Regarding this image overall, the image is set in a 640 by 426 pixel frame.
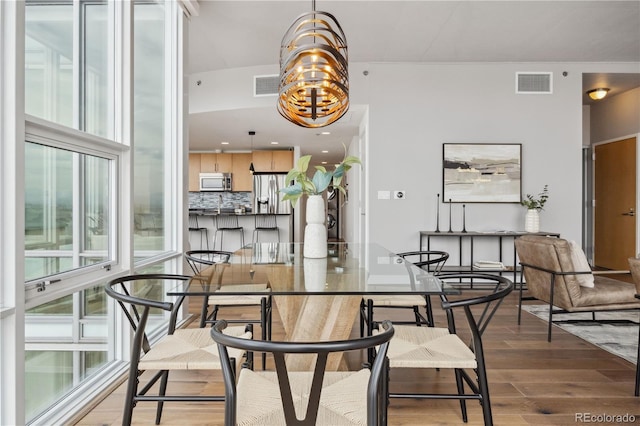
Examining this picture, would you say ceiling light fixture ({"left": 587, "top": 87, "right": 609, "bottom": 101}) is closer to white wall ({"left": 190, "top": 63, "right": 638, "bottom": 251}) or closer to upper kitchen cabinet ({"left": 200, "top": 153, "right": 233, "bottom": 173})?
white wall ({"left": 190, "top": 63, "right": 638, "bottom": 251})

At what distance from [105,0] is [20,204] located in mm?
1507

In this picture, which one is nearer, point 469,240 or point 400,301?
point 400,301

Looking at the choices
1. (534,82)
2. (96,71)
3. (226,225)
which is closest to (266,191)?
(226,225)

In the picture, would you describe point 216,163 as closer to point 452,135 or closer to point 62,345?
point 452,135

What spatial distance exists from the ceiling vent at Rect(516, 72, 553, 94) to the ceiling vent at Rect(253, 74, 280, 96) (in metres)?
3.18

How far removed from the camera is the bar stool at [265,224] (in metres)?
8.03

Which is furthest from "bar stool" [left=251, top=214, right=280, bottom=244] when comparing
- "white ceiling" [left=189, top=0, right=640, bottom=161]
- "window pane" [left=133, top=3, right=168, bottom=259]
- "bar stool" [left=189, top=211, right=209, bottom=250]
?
"window pane" [left=133, top=3, right=168, bottom=259]

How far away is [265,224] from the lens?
26.8 ft

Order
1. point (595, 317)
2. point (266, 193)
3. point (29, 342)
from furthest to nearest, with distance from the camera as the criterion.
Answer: point (266, 193), point (595, 317), point (29, 342)

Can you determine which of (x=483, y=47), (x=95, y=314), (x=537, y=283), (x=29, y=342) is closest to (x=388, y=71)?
(x=483, y=47)

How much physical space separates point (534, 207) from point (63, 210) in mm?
5045

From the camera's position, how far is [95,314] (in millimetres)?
2389

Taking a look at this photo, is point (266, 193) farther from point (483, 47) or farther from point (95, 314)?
point (95, 314)

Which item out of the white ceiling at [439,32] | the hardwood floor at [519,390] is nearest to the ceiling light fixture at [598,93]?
the white ceiling at [439,32]
